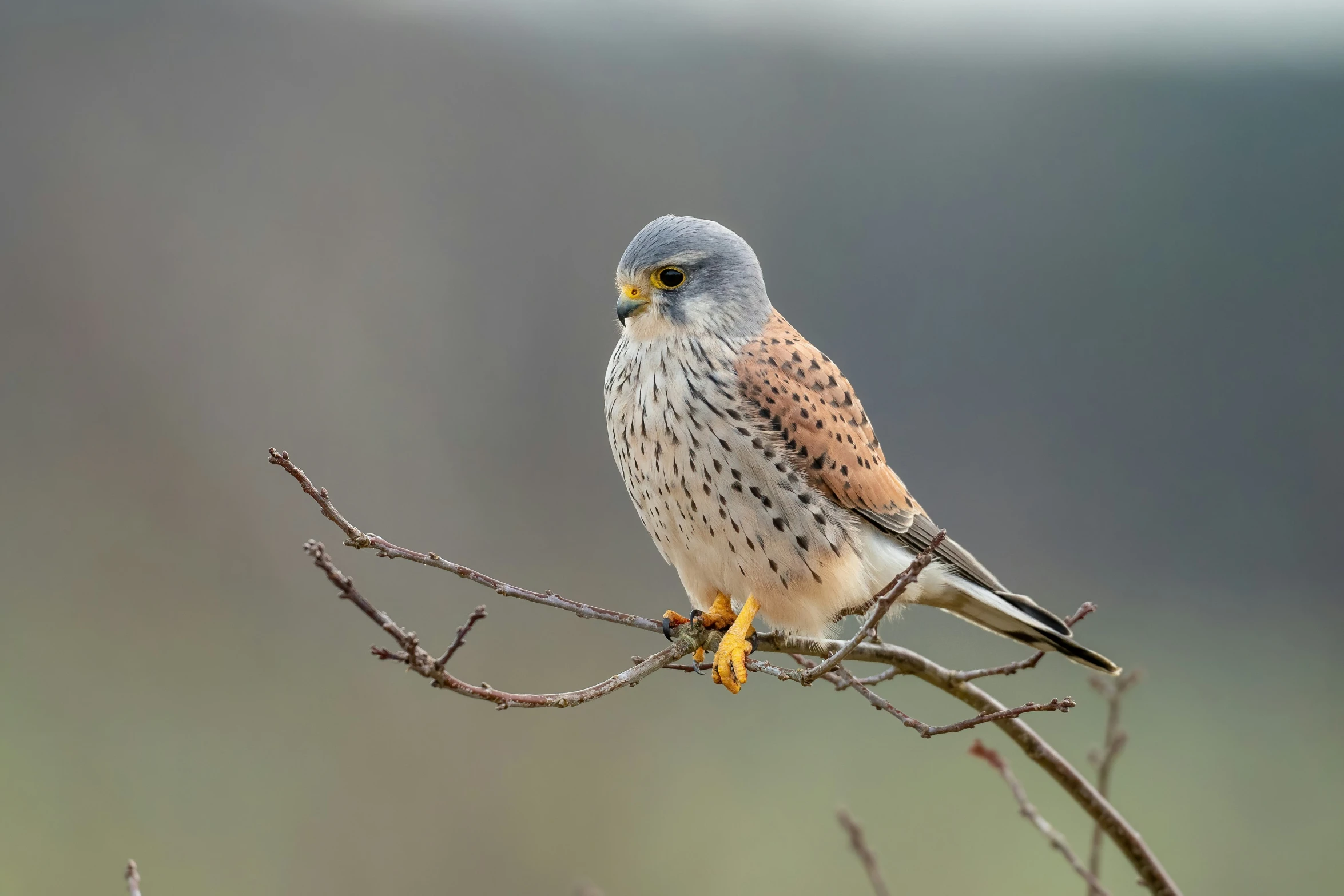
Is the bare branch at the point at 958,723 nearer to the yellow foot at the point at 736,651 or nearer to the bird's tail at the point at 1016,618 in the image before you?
the yellow foot at the point at 736,651

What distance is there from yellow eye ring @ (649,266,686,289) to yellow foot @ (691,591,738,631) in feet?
1.95

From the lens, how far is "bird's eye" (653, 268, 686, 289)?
Result: 5.78ft

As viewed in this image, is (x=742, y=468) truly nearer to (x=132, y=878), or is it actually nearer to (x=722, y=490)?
(x=722, y=490)

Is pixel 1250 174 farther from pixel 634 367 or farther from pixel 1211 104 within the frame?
pixel 634 367

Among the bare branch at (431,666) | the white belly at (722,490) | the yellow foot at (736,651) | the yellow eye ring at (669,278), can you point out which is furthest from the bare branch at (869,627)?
the yellow eye ring at (669,278)

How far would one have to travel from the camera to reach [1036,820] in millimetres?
1622

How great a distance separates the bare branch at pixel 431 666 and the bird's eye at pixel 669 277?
0.72m

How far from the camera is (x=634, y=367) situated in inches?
71.5

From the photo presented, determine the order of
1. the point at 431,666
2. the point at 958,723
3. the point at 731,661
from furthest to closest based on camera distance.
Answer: the point at 731,661 < the point at 958,723 < the point at 431,666

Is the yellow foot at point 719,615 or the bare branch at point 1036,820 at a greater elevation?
the yellow foot at point 719,615

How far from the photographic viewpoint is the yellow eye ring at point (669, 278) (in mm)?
1762

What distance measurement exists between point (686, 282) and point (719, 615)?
63 cm

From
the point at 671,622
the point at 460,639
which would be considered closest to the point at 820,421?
the point at 671,622

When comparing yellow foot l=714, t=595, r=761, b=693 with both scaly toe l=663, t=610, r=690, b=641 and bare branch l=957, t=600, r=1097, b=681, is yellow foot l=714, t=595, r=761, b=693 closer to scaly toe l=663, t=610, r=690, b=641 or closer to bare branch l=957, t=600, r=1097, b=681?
scaly toe l=663, t=610, r=690, b=641
